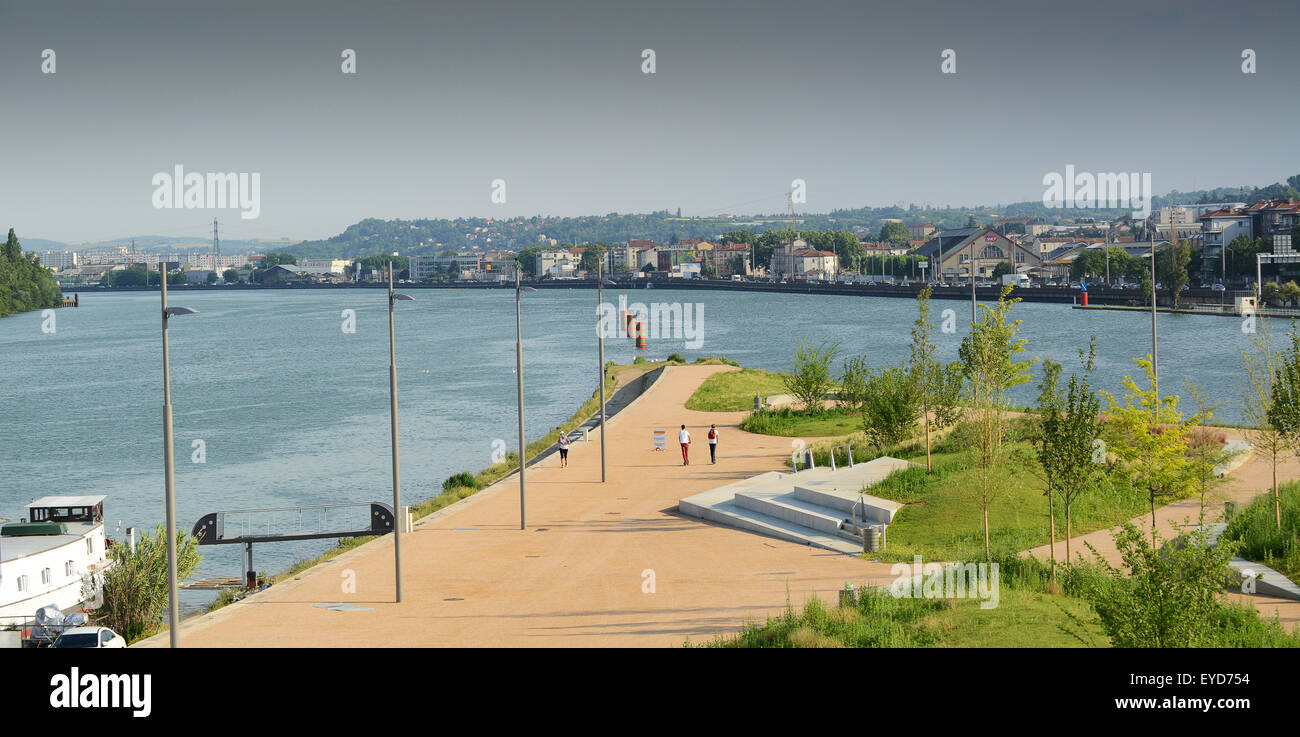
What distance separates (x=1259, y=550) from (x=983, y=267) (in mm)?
175247

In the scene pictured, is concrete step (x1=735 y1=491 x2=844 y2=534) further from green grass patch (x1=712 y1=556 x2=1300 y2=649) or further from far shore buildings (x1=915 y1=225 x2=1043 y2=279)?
far shore buildings (x1=915 y1=225 x2=1043 y2=279)

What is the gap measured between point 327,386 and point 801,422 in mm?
46808

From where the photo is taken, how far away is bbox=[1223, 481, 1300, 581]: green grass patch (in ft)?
62.3

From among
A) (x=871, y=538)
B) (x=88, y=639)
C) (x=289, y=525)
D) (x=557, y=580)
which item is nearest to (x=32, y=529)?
(x=289, y=525)

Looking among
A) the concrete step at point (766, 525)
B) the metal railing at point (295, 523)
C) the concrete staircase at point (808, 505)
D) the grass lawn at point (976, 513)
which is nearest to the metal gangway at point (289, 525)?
the metal railing at point (295, 523)

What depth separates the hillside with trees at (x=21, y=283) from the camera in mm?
164875

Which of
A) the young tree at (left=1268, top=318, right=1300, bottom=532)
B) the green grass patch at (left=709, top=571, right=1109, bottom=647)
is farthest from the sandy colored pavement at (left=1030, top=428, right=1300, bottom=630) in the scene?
the young tree at (left=1268, top=318, right=1300, bottom=532)

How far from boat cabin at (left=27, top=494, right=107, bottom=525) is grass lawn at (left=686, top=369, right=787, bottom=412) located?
76.6ft

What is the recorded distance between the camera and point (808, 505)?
26.5m

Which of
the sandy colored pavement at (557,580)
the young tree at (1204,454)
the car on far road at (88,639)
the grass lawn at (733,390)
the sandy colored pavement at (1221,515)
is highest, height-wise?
the young tree at (1204,454)

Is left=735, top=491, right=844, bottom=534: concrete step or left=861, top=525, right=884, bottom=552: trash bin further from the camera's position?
left=735, top=491, right=844, bottom=534: concrete step

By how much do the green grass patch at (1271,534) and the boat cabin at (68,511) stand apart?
28270mm

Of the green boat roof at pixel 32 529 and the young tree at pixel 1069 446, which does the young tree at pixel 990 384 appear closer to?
the young tree at pixel 1069 446
